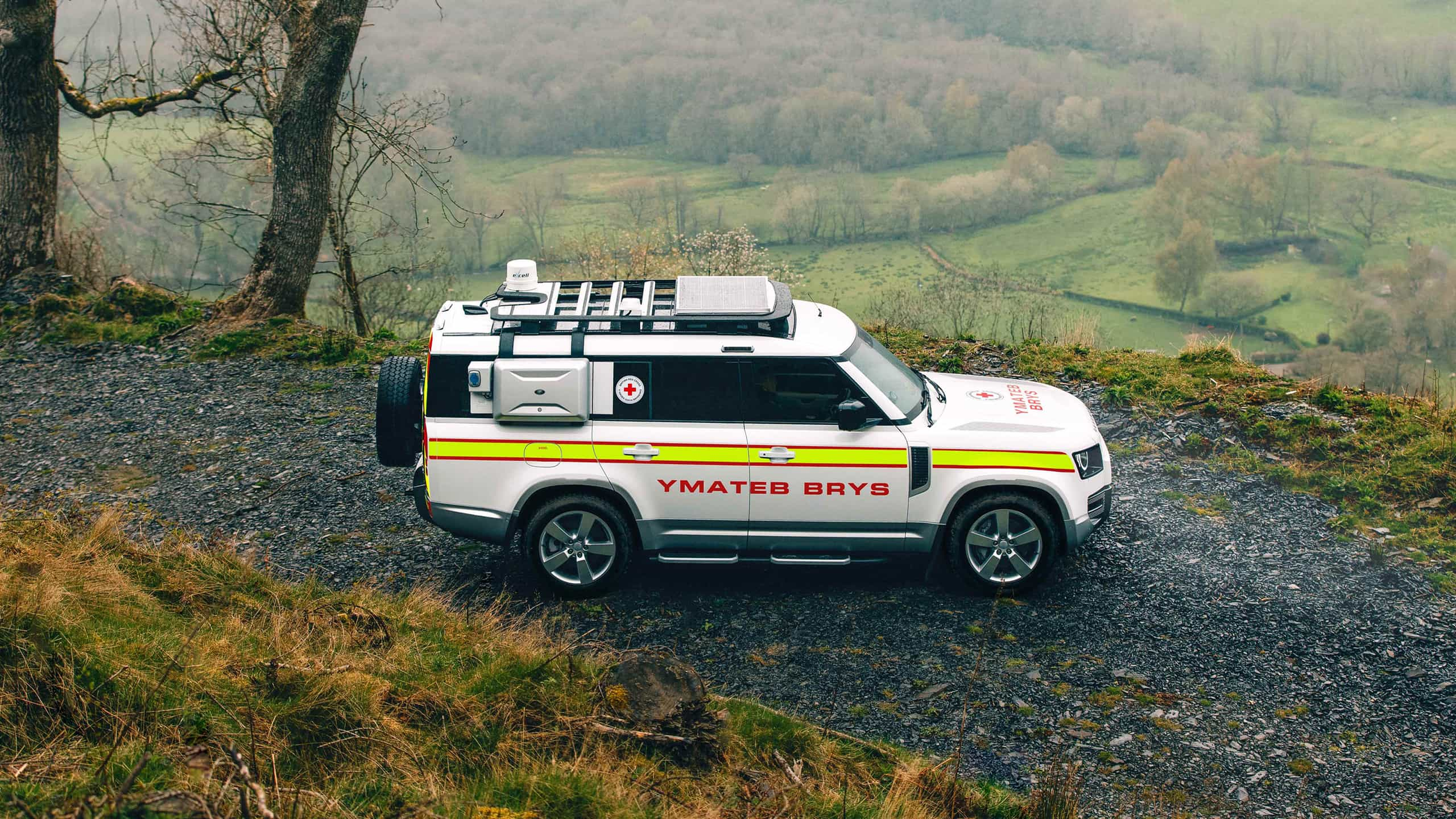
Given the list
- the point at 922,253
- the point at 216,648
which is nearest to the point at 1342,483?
the point at 216,648

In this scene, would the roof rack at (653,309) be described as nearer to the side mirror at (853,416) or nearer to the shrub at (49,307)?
the side mirror at (853,416)

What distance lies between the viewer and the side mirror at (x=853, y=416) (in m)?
7.41

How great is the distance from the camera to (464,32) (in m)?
139

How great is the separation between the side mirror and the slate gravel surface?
129cm

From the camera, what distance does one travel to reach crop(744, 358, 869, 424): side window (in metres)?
7.55

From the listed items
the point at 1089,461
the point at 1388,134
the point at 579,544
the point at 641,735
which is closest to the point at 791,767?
the point at 641,735

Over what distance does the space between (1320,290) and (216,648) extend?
9583cm

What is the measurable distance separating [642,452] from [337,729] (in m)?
2.95

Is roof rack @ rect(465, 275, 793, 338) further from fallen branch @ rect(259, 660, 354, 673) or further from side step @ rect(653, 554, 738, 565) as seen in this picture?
fallen branch @ rect(259, 660, 354, 673)

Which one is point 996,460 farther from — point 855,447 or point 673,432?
point 673,432

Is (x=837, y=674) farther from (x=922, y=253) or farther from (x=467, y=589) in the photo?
(x=922, y=253)

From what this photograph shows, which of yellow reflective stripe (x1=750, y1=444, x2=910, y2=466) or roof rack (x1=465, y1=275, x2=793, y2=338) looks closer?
yellow reflective stripe (x1=750, y1=444, x2=910, y2=466)

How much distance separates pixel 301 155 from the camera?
47.2ft

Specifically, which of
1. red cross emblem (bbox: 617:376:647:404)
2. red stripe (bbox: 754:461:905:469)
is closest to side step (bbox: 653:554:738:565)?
red stripe (bbox: 754:461:905:469)
